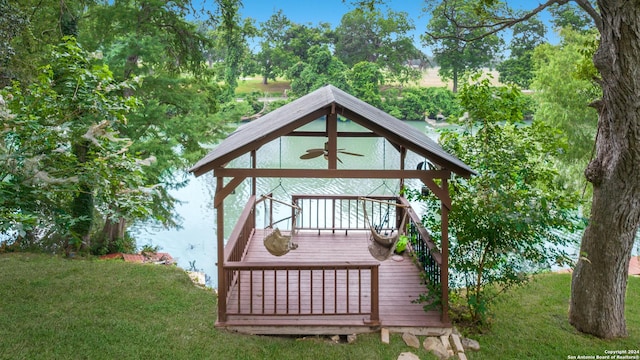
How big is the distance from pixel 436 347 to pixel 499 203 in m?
1.80

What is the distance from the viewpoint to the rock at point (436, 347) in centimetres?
584

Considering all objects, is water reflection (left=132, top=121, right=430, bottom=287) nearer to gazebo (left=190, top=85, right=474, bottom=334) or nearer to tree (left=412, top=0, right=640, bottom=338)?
gazebo (left=190, top=85, right=474, bottom=334)

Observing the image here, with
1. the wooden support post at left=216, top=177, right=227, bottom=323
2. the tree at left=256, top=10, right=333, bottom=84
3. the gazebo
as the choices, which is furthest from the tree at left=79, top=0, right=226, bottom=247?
the tree at left=256, top=10, right=333, bottom=84

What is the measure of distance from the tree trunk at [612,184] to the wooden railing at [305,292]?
8.96 feet

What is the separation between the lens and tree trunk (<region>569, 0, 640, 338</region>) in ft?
19.8

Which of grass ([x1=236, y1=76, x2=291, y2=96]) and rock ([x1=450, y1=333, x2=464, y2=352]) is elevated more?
grass ([x1=236, y1=76, x2=291, y2=96])

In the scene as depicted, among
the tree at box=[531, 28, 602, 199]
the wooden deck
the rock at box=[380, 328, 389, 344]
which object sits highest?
the tree at box=[531, 28, 602, 199]

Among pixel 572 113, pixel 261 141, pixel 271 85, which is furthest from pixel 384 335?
pixel 271 85

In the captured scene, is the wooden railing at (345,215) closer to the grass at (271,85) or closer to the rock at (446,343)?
the rock at (446,343)

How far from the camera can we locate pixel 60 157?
6.57 metres

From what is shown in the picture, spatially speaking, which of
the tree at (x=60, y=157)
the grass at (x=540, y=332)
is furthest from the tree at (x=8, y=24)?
the grass at (x=540, y=332)

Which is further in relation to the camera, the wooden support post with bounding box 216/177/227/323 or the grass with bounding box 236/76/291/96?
the grass with bounding box 236/76/291/96

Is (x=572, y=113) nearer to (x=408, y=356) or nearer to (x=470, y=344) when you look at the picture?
(x=470, y=344)

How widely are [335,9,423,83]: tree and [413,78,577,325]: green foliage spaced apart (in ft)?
101
